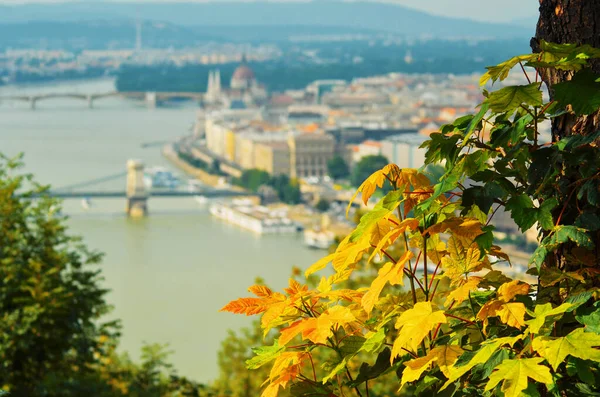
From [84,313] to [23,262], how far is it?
0.20 meters

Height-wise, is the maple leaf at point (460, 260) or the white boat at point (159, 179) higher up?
the maple leaf at point (460, 260)

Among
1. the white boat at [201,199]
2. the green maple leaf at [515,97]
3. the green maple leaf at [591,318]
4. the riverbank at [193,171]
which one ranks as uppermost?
the green maple leaf at [515,97]

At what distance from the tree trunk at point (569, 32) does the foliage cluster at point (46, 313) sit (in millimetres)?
1971

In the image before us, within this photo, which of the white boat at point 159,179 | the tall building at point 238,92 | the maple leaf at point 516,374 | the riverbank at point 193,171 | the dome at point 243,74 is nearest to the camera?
the maple leaf at point 516,374

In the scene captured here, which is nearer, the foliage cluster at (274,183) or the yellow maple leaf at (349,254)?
the yellow maple leaf at (349,254)

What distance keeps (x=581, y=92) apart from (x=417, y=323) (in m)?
0.12

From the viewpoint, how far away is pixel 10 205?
2973mm

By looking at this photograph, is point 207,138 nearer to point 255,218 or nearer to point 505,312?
point 255,218

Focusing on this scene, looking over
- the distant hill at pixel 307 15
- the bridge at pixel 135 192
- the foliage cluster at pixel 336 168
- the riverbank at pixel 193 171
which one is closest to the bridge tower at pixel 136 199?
the bridge at pixel 135 192

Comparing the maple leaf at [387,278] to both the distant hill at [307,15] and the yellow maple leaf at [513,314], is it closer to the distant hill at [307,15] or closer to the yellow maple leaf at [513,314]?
the yellow maple leaf at [513,314]

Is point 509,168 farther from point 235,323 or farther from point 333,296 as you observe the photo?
point 235,323

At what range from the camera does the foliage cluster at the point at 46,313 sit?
8.60ft

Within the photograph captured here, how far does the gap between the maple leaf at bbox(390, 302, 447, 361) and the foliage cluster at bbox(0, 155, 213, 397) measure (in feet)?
6.53

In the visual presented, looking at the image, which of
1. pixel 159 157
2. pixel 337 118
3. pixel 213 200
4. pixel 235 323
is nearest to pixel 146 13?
pixel 337 118
